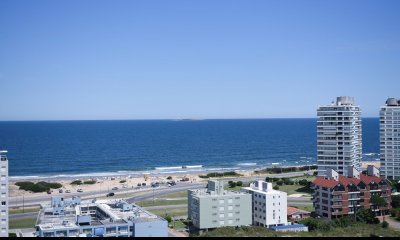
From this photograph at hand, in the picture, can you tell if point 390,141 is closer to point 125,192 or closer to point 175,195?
point 175,195

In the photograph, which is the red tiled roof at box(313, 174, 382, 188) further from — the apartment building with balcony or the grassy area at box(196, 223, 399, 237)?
the grassy area at box(196, 223, 399, 237)

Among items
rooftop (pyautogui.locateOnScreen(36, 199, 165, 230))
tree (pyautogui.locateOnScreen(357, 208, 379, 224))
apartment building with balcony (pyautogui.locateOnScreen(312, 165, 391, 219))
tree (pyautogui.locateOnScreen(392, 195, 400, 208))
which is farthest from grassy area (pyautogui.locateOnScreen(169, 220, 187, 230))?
tree (pyautogui.locateOnScreen(392, 195, 400, 208))

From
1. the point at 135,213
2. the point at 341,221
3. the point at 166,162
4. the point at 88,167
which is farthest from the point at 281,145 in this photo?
the point at 135,213

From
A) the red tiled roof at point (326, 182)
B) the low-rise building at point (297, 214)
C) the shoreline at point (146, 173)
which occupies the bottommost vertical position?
the shoreline at point (146, 173)

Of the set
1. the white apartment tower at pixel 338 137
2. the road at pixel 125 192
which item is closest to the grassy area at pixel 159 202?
the road at pixel 125 192

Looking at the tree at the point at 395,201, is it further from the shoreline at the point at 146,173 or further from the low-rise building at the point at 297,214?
the shoreline at the point at 146,173
